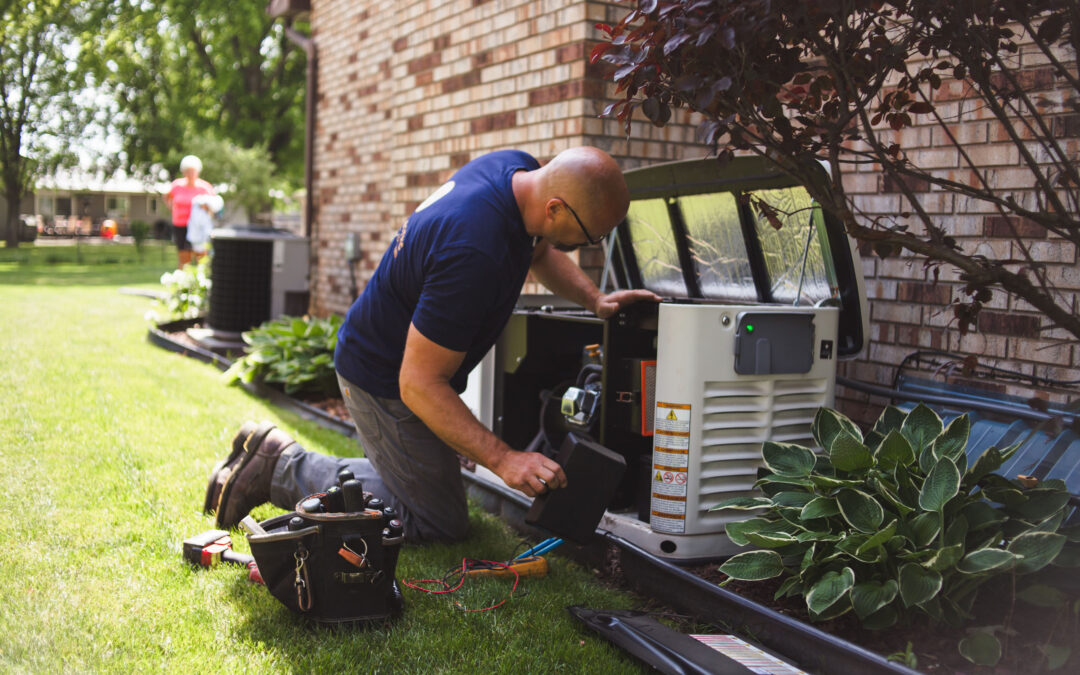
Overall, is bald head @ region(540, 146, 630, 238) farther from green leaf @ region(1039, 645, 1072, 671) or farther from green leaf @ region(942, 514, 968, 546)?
green leaf @ region(1039, 645, 1072, 671)

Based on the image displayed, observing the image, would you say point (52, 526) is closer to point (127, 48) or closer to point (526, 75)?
point (526, 75)

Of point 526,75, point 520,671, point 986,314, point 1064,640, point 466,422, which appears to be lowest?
point 520,671

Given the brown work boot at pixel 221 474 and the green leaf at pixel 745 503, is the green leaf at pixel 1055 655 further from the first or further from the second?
the brown work boot at pixel 221 474

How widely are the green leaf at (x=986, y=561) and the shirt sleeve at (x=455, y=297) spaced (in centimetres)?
157

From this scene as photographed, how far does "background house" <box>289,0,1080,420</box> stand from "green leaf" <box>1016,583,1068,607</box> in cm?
106

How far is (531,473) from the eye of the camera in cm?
275

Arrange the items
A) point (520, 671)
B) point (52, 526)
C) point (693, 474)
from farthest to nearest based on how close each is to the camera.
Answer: point (52, 526) → point (693, 474) → point (520, 671)

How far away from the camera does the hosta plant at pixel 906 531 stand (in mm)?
2342

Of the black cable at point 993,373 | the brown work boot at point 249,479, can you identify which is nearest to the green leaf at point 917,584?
the black cable at point 993,373

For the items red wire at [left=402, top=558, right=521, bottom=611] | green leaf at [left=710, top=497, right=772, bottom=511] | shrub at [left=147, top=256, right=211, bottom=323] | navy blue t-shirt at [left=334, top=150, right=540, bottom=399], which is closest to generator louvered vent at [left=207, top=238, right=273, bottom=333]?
shrub at [left=147, top=256, right=211, bottom=323]

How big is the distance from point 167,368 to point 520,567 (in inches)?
191

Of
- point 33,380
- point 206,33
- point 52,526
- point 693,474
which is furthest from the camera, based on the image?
point 206,33

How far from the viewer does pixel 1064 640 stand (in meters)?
2.28

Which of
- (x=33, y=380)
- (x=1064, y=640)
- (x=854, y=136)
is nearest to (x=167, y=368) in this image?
(x=33, y=380)
